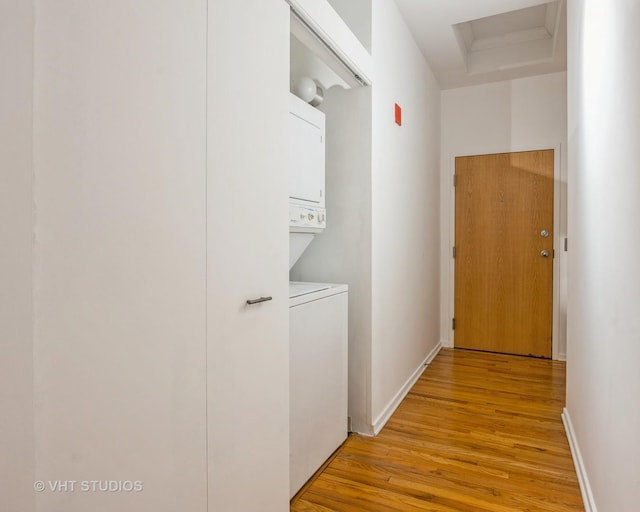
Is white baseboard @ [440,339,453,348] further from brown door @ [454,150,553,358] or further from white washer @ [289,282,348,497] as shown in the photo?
white washer @ [289,282,348,497]

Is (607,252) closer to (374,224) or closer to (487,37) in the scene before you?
(374,224)

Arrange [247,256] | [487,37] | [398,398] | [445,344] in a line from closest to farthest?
[247,256], [398,398], [487,37], [445,344]

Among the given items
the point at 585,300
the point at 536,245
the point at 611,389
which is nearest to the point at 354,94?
the point at 585,300

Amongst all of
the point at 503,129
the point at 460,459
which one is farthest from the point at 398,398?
the point at 503,129

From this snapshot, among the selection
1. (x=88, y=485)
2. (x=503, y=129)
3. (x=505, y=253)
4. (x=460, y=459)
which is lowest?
(x=460, y=459)

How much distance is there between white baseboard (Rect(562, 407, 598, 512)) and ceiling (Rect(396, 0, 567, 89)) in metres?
2.61

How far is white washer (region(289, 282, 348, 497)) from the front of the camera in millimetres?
1814

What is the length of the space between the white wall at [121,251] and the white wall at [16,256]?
0.07 feet

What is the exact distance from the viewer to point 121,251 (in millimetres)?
916

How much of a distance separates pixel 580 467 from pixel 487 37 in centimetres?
338

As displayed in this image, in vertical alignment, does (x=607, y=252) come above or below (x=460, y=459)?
above

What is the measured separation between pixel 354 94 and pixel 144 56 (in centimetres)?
163

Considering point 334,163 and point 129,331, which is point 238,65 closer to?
point 129,331

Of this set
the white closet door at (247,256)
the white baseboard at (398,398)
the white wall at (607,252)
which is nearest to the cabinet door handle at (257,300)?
the white closet door at (247,256)
